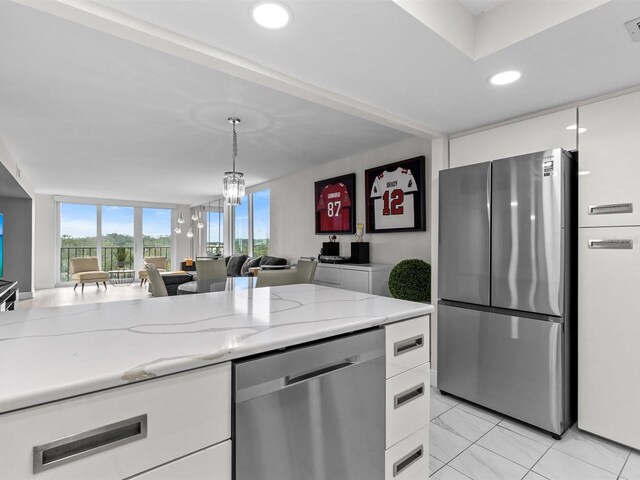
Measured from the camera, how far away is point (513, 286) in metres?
2.25

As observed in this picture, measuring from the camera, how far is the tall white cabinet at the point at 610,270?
197 centimetres

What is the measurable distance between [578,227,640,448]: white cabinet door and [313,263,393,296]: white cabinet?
1857 mm

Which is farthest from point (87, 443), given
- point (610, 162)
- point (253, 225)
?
point (253, 225)

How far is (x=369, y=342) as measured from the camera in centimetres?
127

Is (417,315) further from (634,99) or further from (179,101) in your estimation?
(179,101)

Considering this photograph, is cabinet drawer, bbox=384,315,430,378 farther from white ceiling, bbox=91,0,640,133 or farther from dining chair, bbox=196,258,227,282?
dining chair, bbox=196,258,227,282

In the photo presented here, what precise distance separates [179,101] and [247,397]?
8.87 feet

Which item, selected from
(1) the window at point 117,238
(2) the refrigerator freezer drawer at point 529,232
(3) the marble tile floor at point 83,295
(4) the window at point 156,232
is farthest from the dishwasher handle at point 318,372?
(4) the window at point 156,232

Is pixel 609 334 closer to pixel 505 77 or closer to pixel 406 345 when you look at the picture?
pixel 406 345

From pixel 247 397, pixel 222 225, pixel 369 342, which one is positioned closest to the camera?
pixel 247 397

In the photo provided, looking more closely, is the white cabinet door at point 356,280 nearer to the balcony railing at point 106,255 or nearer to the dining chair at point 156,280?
the dining chair at point 156,280

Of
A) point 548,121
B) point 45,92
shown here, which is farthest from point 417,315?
point 45,92

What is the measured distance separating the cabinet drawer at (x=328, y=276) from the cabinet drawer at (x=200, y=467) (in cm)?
320

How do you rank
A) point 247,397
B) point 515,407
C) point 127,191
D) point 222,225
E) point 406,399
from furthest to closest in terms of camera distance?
1. point 222,225
2. point 127,191
3. point 515,407
4. point 406,399
5. point 247,397
